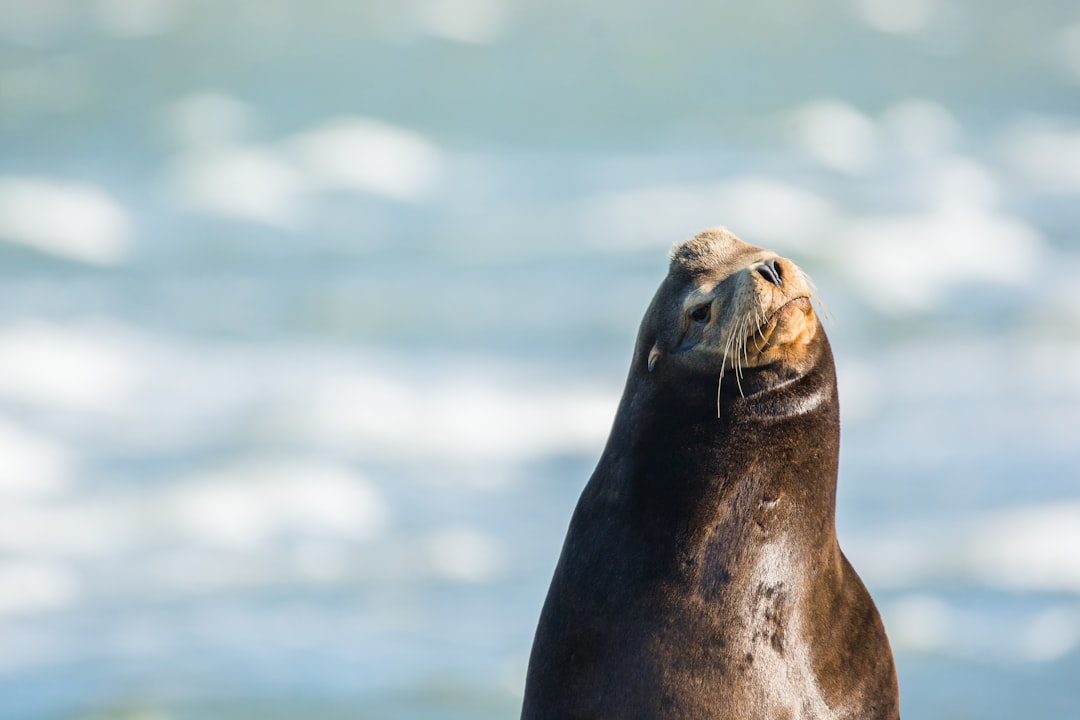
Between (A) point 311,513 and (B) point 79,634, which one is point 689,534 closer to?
(B) point 79,634

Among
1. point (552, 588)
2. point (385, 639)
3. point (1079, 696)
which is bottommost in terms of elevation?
point (552, 588)

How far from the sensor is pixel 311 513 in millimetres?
18609

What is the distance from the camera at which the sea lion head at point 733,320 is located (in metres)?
5.82

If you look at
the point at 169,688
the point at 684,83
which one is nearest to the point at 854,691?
the point at 169,688

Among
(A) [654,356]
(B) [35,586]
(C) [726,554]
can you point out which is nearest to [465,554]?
(B) [35,586]

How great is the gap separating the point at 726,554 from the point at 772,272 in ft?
3.00

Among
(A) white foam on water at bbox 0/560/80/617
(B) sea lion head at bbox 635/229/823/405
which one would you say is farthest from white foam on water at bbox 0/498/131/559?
(B) sea lion head at bbox 635/229/823/405

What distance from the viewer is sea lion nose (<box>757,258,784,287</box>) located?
5859 mm

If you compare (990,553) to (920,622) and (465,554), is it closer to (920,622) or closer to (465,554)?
(920,622)

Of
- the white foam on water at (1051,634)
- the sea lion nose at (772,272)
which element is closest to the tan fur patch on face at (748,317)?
the sea lion nose at (772,272)

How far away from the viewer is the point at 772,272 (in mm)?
5895

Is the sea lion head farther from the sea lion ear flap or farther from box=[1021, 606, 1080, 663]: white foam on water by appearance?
box=[1021, 606, 1080, 663]: white foam on water

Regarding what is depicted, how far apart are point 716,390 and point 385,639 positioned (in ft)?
33.4

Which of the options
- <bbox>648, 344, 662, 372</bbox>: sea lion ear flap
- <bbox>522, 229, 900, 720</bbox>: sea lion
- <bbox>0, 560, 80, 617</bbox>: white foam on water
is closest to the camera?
<bbox>522, 229, 900, 720</bbox>: sea lion
